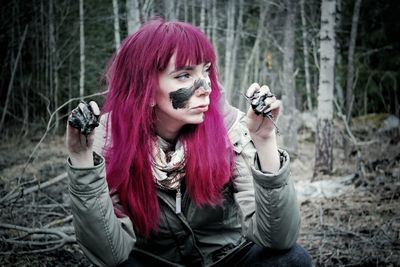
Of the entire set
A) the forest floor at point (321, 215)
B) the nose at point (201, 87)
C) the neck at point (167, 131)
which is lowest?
the forest floor at point (321, 215)

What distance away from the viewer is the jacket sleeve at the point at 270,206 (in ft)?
5.02

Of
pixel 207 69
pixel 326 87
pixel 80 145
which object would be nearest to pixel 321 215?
pixel 207 69

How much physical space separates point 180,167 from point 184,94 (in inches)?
13.3

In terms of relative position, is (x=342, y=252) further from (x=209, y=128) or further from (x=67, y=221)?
(x=67, y=221)

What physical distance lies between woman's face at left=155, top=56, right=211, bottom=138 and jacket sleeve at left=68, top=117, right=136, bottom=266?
0.42m

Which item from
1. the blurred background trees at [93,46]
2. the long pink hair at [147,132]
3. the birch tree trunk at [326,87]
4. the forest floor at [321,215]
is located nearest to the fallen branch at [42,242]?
the forest floor at [321,215]

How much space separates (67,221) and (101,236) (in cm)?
181

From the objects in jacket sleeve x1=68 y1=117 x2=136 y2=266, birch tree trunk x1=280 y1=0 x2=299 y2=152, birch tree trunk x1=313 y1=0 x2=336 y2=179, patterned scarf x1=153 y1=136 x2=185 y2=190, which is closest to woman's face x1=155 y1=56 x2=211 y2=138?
patterned scarf x1=153 y1=136 x2=185 y2=190

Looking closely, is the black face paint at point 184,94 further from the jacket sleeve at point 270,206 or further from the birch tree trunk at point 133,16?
the birch tree trunk at point 133,16

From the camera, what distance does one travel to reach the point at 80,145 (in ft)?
4.76

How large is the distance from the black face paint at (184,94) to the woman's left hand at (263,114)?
343mm

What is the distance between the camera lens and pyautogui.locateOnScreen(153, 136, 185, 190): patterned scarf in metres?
1.79

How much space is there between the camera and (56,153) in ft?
26.7

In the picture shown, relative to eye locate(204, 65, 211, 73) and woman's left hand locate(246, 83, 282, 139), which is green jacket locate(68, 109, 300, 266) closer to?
woman's left hand locate(246, 83, 282, 139)
